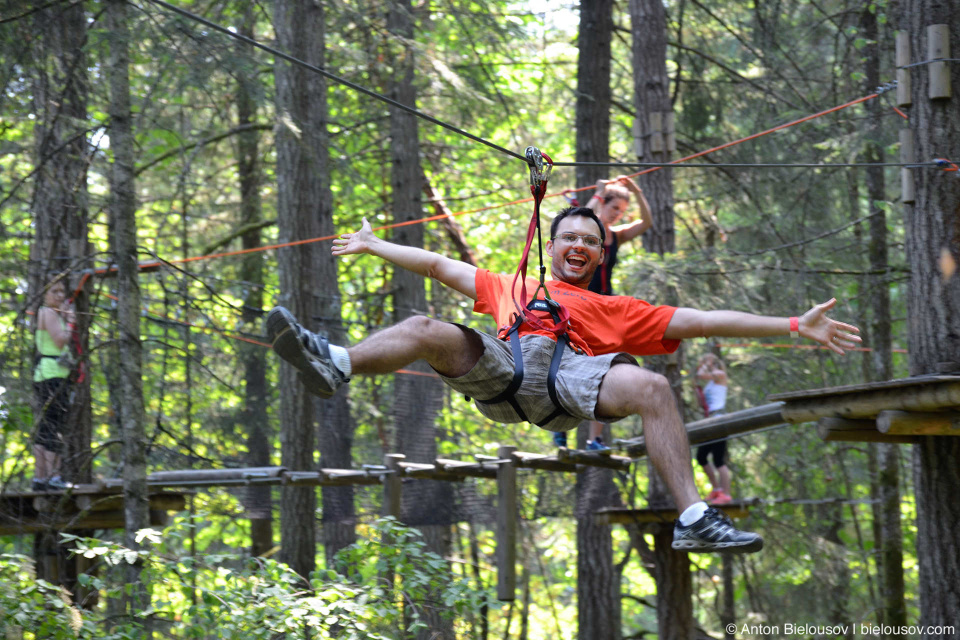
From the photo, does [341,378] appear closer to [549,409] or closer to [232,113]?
[549,409]

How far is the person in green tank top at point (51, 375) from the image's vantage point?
5922 millimetres

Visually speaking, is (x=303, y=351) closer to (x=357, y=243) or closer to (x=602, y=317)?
(x=357, y=243)

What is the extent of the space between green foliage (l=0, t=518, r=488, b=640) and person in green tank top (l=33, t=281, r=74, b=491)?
162 cm

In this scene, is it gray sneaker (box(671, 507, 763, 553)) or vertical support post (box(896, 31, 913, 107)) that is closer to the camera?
gray sneaker (box(671, 507, 763, 553))

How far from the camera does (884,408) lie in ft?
A: 14.9

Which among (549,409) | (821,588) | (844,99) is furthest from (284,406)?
(821,588)

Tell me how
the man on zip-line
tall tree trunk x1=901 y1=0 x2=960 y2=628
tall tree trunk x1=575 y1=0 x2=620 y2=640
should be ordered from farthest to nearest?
1. tall tree trunk x1=575 y1=0 x2=620 y2=640
2. tall tree trunk x1=901 y1=0 x2=960 y2=628
3. the man on zip-line

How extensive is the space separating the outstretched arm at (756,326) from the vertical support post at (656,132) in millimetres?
3668

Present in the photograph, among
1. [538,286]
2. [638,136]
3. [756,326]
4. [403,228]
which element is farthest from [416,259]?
[403,228]

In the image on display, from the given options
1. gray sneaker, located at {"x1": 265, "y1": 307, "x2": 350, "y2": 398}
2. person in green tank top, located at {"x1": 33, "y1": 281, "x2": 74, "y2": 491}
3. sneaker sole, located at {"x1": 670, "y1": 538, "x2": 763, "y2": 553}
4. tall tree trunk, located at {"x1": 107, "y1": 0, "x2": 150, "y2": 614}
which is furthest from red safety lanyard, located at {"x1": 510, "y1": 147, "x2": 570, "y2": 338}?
person in green tank top, located at {"x1": 33, "y1": 281, "x2": 74, "y2": 491}

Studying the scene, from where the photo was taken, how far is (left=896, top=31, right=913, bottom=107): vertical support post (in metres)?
4.93

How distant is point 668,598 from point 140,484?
4491 mm

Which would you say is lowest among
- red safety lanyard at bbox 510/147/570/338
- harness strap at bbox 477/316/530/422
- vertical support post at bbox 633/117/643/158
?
harness strap at bbox 477/316/530/422

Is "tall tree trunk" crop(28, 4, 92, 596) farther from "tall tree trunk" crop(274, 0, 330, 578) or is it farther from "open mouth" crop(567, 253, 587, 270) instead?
"open mouth" crop(567, 253, 587, 270)
